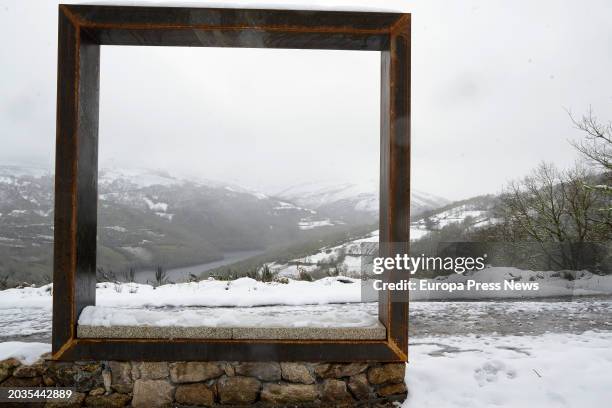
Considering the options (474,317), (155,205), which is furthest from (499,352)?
(155,205)

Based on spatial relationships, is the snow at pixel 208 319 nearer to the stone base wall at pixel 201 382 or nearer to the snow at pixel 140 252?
the stone base wall at pixel 201 382

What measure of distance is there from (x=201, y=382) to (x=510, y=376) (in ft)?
7.49

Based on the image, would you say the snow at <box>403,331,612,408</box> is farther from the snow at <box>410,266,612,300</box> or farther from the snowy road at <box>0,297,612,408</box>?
the snow at <box>410,266,612,300</box>

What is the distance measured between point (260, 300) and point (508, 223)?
22.5 ft

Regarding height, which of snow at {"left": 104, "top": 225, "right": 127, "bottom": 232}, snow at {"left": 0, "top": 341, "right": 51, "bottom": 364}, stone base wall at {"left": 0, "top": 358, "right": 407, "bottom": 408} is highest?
snow at {"left": 104, "top": 225, "right": 127, "bottom": 232}

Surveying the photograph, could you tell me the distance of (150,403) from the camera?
9.09 ft

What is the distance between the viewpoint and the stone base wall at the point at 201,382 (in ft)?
9.09

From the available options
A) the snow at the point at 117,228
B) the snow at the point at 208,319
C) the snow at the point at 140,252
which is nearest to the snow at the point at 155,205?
the snow at the point at 117,228

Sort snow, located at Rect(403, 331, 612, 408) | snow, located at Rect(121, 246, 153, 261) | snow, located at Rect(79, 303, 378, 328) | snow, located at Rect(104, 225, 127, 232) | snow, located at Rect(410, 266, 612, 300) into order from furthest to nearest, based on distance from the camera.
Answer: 1. snow, located at Rect(104, 225, 127, 232)
2. snow, located at Rect(121, 246, 153, 261)
3. snow, located at Rect(410, 266, 612, 300)
4. snow, located at Rect(403, 331, 612, 408)
5. snow, located at Rect(79, 303, 378, 328)

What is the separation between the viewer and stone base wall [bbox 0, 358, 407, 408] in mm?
2770

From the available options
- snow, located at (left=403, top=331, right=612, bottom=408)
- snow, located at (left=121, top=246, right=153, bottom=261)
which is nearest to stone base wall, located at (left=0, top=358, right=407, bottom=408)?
snow, located at (left=403, top=331, right=612, bottom=408)

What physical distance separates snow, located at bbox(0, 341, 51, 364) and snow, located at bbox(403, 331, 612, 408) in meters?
2.46

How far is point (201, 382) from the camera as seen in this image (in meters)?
2.78

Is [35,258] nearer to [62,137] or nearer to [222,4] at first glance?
[62,137]
